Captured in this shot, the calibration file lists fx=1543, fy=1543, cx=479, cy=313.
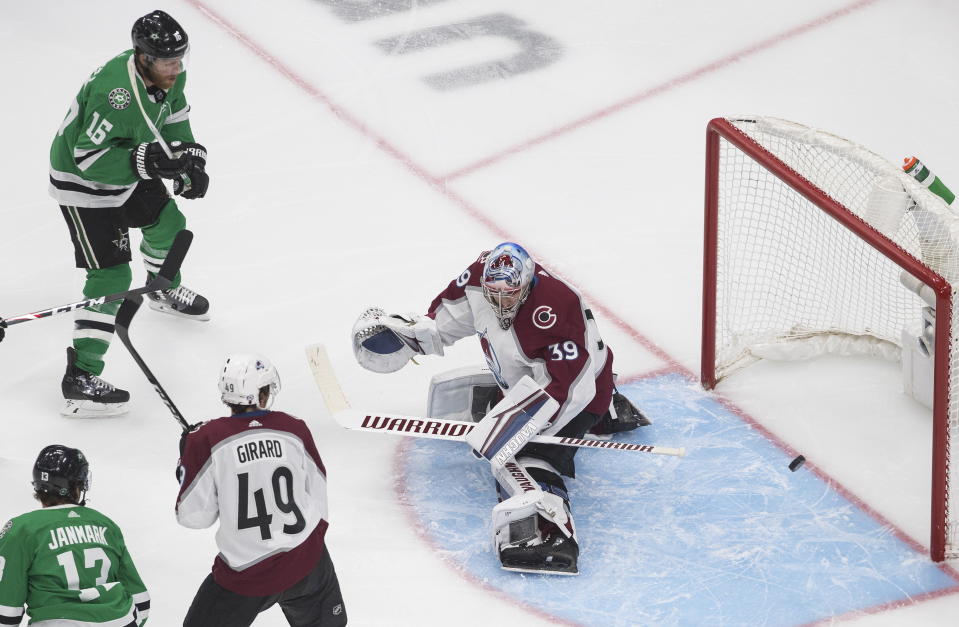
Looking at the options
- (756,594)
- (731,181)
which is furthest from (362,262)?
(756,594)

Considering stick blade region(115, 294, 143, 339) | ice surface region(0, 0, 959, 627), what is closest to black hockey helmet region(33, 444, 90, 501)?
ice surface region(0, 0, 959, 627)

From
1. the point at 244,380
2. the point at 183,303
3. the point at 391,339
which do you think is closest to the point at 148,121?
the point at 183,303

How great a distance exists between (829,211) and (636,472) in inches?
36.6

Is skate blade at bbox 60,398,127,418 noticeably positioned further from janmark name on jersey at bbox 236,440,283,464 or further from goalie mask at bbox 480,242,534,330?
janmark name on jersey at bbox 236,440,283,464

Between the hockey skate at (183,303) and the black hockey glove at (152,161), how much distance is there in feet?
2.30

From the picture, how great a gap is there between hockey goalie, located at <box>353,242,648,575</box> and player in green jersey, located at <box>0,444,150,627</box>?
1.12 metres

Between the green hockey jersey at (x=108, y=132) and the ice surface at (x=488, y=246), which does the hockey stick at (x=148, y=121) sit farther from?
the ice surface at (x=488, y=246)

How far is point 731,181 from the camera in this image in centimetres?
502

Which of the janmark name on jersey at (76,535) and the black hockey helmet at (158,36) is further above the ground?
the black hockey helmet at (158,36)

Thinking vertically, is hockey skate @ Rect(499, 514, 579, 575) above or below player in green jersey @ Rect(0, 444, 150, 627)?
below

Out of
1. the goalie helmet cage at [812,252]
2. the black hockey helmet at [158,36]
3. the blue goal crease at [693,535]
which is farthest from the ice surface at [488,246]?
the black hockey helmet at [158,36]

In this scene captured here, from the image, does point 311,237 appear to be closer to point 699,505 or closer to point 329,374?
point 329,374

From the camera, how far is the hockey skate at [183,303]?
5.08m

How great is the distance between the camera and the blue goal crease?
396cm
